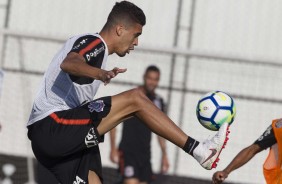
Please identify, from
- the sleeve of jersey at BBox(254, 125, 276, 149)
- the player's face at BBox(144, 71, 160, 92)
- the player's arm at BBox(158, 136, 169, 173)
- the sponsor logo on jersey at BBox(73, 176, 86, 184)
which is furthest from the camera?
the player's arm at BBox(158, 136, 169, 173)

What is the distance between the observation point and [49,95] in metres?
6.52

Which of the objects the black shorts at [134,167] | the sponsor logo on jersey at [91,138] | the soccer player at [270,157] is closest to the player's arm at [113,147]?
the black shorts at [134,167]

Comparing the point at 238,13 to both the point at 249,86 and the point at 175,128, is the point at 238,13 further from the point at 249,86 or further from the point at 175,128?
the point at 175,128

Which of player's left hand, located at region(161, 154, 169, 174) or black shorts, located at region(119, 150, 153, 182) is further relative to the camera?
player's left hand, located at region(161, 154, 169, 174)

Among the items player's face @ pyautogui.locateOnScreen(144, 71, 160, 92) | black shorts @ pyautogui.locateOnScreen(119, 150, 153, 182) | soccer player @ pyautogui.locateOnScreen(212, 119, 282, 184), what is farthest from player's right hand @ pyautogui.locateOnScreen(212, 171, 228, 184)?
player's face @ pyautogui.locateOnScreen(144, 71, 160, 92)

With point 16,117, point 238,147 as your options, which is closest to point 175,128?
point 238,147

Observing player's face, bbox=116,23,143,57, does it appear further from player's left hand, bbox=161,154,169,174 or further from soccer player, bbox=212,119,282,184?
player's left hand, bbox=161,154,169,174

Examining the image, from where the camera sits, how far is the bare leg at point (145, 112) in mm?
6242

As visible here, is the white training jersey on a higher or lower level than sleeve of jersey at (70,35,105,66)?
lower

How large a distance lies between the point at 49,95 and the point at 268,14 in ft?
27.1

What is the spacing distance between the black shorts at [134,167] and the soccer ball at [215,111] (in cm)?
383

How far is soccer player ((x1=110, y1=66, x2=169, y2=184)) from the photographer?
10883 mm

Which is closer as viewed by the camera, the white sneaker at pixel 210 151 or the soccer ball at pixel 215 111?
the white sneaker at pixel 210 151

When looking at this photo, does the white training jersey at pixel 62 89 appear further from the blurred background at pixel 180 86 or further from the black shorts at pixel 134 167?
the blurred background at pixel 180 86
